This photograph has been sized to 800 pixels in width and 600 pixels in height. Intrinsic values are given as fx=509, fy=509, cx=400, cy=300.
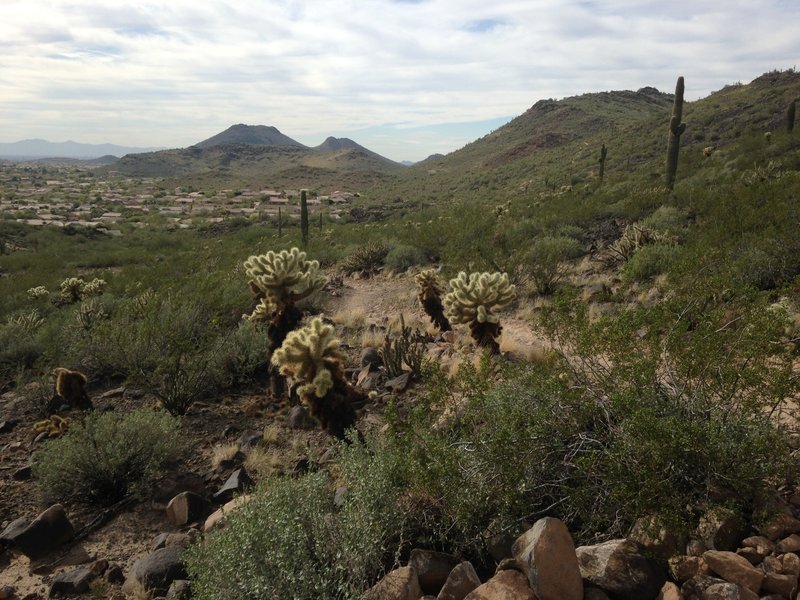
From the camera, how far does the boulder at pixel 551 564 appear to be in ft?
8.53

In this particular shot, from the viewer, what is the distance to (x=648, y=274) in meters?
10.1

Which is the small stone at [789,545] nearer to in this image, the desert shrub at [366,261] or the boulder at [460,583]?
the boulder at [460,583]

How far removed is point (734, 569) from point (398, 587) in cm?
169

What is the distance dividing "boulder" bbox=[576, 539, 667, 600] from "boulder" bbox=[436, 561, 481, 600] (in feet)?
1.93

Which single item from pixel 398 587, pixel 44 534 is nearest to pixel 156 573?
pixel 44 534

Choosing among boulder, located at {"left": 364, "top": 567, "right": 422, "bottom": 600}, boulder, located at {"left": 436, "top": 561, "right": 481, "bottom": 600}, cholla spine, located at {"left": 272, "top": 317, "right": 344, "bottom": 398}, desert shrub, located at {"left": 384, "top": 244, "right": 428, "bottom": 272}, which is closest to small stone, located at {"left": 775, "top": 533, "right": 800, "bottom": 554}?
boulder, located at {"left": 436, "top": 561, "right": 481, "bottom": 600}

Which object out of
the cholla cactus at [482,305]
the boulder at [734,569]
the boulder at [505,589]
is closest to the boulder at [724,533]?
the boulder at [734,569]

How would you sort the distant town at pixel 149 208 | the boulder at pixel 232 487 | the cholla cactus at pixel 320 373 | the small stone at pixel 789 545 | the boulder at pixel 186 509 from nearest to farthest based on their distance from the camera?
the small stone at pixel 789 545 → the boulder at pixel 186 509 → the boulder at pixel 232 487 → the cholla cactus at pixel 320 373 → the distant town at pixel 149 208

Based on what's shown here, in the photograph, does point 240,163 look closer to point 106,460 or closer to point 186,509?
point 106,460

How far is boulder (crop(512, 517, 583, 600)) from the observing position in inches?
102

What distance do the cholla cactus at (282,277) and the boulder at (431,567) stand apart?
5645 mm

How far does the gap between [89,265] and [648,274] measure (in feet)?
78.4

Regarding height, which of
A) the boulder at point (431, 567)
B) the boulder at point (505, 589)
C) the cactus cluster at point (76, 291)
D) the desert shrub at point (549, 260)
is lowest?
the cactus cluster at point (76, 291)

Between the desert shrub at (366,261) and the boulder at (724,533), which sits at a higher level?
the boulder at (724,533)
